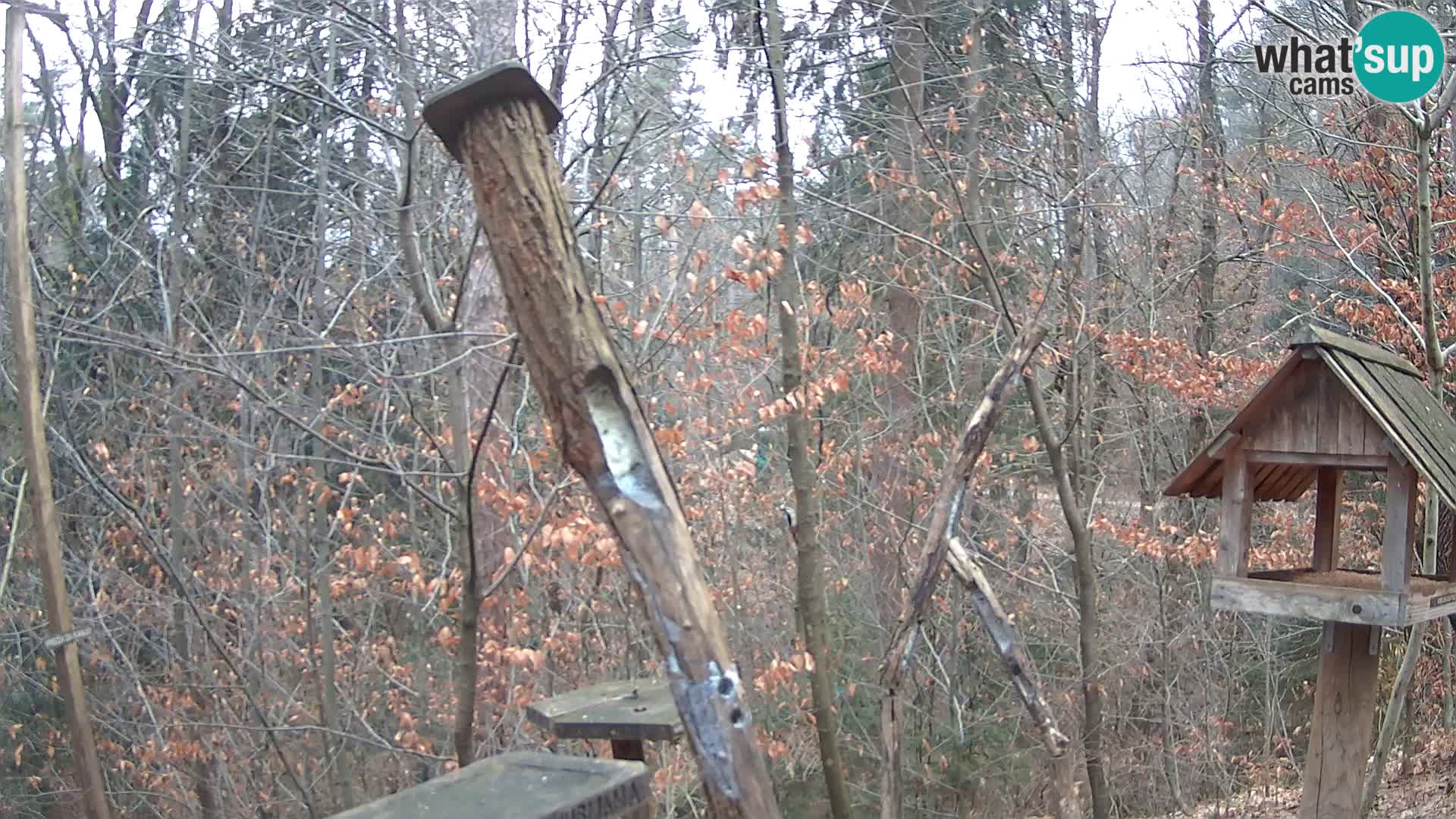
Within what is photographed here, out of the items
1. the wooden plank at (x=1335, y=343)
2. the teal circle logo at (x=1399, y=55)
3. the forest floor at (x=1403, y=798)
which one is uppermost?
the teal circle logo at (x=1399, y=55)

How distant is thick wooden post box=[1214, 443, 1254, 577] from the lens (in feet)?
13.6

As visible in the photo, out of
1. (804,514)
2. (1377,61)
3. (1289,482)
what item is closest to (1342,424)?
(1289,482)

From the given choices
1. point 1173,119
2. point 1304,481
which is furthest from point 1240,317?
point 1304,481

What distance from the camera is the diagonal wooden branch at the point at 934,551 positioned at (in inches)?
175

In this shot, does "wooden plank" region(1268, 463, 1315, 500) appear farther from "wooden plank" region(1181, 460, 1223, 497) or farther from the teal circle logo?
the teal circle logo

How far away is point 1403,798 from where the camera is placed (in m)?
8.44

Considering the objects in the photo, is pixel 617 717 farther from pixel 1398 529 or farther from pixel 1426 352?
pixel 1426 352

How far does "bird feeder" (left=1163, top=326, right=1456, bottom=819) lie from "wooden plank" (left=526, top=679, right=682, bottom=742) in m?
1.96

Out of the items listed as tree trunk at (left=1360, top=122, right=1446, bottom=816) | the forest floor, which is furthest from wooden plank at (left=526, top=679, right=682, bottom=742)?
the forest floor

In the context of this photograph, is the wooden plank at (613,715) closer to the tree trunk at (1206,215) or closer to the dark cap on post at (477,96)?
the dark cap on post at (477,96)

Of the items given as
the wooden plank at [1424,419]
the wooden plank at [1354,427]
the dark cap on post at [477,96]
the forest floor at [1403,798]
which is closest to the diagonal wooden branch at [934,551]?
the wooden plank at [1354,427]

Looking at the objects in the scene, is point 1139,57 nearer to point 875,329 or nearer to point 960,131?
point 960,131

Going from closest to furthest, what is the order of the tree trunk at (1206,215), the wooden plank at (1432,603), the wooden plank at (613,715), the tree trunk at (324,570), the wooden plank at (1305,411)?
the wooden plank at (613,715)
the wooden plank at (1432,603)
the wooden plank at (1305,411)
the tree trunk at (324,570)
the tree trunk at (1206,215)

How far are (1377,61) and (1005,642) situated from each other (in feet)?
14.6
